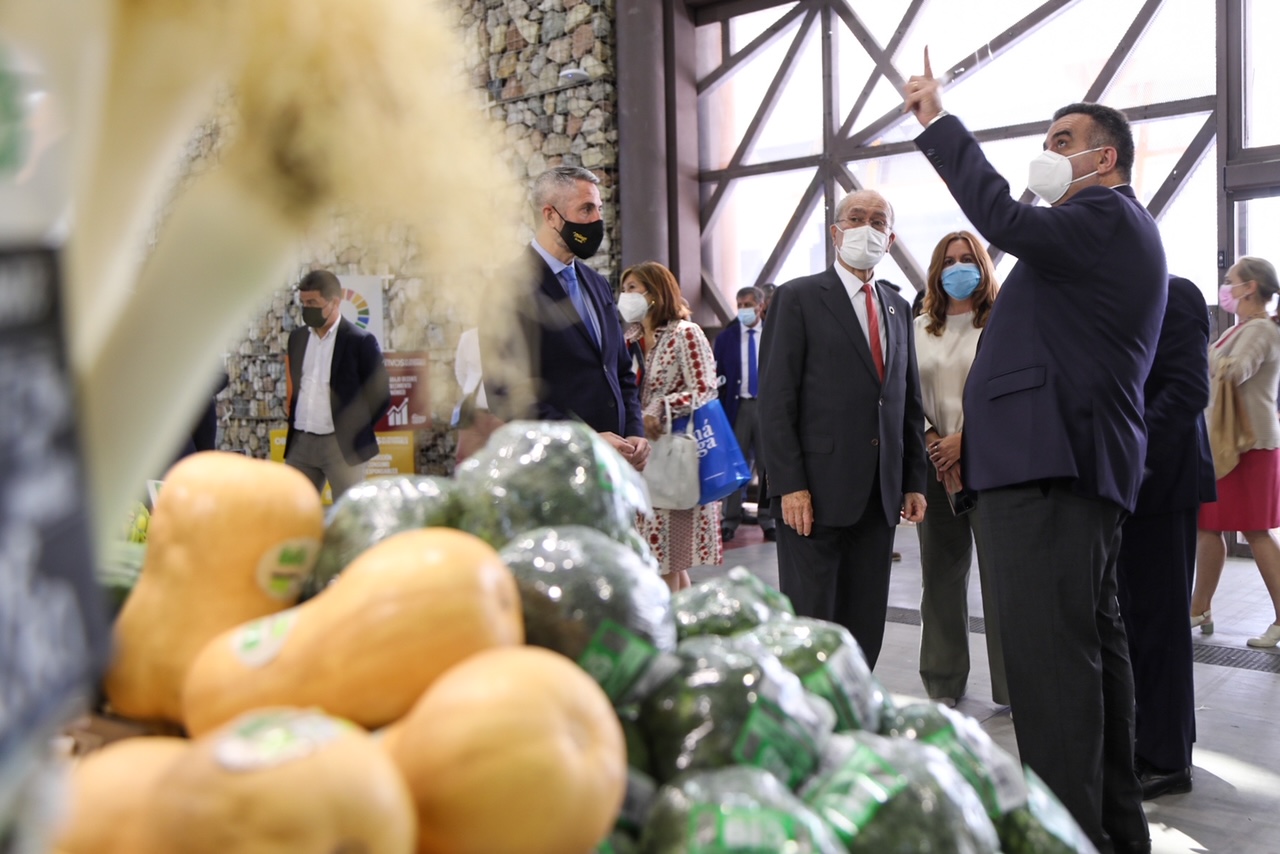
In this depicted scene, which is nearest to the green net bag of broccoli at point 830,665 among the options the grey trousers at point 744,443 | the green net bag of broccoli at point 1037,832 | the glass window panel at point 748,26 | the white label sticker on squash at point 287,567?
the green net bag of broccoli at point 1037,832

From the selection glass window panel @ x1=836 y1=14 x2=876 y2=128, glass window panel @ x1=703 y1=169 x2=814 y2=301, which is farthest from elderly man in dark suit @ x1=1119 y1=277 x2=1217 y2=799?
glass window panel @ x1=703 y1=169 x2=814 y2=301

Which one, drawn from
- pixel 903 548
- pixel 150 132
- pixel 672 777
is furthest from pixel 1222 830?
pixel 903 548

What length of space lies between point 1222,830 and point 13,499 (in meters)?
2.95

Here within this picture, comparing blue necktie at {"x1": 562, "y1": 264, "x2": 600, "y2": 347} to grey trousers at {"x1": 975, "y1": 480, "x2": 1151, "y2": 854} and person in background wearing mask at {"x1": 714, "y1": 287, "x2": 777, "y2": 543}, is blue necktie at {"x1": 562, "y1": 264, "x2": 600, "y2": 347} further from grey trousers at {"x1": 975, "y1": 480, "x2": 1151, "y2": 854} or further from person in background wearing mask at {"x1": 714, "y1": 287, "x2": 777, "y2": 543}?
person in background wearing mask at {"x1": 714, "y1": 287, "x2": 777, "y2": 543}

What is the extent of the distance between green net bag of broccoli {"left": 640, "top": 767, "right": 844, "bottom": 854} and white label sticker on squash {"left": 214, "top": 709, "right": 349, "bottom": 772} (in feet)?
0.96

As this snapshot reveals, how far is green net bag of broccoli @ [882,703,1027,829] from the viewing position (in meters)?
1.01

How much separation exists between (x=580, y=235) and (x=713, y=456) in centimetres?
130

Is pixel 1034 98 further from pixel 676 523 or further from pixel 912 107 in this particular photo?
pixel 912 107

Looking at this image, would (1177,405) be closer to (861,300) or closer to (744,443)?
(861,300)

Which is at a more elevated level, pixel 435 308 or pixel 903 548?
pixel 435 308

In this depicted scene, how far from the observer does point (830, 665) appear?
3.33 ft

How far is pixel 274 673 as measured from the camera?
0.74 metres

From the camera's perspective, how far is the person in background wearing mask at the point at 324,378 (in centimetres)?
491

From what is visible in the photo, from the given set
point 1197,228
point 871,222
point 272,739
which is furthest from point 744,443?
point 272,739
